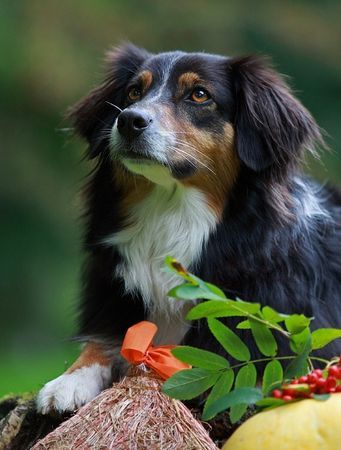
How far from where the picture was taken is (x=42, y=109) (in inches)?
410

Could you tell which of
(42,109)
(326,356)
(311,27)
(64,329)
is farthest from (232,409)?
(311,27)

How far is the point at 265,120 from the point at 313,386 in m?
1.83

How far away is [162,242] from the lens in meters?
4.23

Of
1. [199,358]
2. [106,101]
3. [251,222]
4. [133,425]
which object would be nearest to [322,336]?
[199,358]

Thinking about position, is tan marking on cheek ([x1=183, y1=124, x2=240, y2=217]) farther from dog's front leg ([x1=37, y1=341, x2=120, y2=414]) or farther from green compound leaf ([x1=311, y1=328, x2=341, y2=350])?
green compound leaf ([x1=311, y1=328, x2=341, y2=350])

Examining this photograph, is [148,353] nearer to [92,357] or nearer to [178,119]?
[92,357]

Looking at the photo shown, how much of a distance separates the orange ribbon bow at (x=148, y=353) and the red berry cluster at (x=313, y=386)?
0.72m

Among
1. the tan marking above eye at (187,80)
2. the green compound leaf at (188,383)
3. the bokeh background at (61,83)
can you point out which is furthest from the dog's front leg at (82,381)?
the bokeh background at (61,83)

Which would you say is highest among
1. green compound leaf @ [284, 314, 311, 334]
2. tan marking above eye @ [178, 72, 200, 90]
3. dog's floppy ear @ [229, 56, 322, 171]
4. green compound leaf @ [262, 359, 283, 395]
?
tan marking above eye @ [178, 72, 200, 90]

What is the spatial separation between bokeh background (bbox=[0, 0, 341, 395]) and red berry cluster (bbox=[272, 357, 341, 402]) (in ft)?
21.8

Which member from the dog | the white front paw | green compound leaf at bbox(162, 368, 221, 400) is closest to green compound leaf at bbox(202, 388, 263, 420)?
green compound leaf at bbox(162, 368, 221, 400)

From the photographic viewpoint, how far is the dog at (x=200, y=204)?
406 centimetres

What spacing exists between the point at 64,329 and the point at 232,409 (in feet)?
22.7

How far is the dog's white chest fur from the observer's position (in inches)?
163
